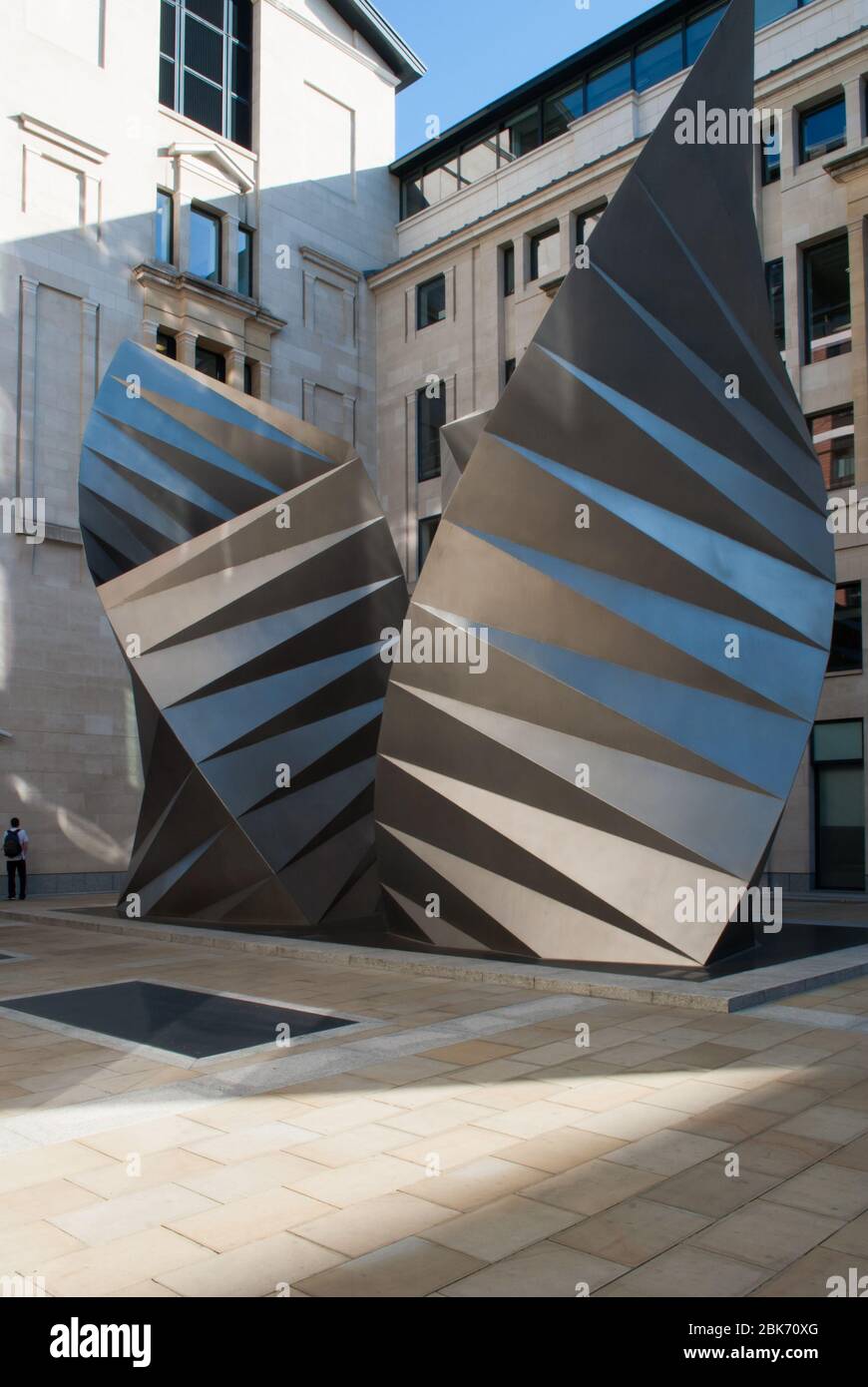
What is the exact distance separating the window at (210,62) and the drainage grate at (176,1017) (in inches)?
1334

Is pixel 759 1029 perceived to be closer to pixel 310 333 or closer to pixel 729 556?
pixel 729 556

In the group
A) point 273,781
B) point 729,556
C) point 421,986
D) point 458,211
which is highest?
point 458,211

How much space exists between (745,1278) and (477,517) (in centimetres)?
1028

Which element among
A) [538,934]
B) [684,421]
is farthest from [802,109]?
[538,934]

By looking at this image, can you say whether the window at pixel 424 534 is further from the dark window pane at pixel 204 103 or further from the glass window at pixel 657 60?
the glass window at pixel 657 60

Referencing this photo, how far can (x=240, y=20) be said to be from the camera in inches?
1543

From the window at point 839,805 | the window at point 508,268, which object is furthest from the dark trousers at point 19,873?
the window at point 508,268

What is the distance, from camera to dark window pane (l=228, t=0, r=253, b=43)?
3881cm

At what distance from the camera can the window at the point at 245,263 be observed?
1502 inches

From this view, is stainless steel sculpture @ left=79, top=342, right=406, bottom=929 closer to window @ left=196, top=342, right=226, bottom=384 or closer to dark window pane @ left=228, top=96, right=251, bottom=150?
window @ left=196, top=342, right=226, bottom=384

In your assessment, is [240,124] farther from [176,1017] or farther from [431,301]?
[176,1017]

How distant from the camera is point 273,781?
17.6 meters

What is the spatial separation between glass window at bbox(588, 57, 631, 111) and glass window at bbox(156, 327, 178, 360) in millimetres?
15754

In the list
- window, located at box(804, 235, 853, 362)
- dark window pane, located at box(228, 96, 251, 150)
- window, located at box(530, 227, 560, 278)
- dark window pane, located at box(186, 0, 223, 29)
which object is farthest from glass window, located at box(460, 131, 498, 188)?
window, located at box(804, 235, 853, 362)
